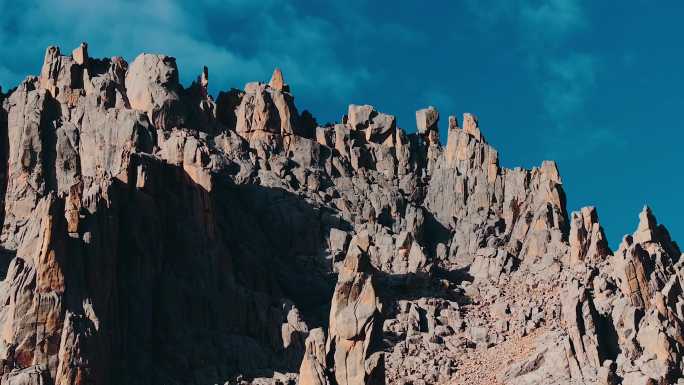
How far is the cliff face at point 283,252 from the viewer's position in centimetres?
12156

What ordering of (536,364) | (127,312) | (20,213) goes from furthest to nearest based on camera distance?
(20,213)
(127,312)
(536,364)

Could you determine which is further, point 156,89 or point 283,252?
point 156,89

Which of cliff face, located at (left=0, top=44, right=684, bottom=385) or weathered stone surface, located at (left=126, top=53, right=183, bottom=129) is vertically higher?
weathered stone surface, located at (left=126, top=53, right=183, bottom=129)

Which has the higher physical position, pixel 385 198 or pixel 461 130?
pixel 461 130

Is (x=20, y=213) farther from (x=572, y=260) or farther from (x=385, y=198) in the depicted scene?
(x=572, y=260)

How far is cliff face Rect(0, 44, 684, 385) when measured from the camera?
4786 inches

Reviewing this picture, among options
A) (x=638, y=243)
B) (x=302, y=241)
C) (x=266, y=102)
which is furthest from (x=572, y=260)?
(x=266, y=102)

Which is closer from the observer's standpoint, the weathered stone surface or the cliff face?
the cliff face

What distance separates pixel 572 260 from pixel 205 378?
41823mm

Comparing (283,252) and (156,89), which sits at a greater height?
(156,89)

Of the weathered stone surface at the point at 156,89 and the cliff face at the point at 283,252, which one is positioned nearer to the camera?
the cliff face at the point at 283,252

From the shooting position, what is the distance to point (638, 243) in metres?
139

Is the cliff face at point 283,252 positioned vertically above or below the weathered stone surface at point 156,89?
below

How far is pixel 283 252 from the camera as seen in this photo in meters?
160
